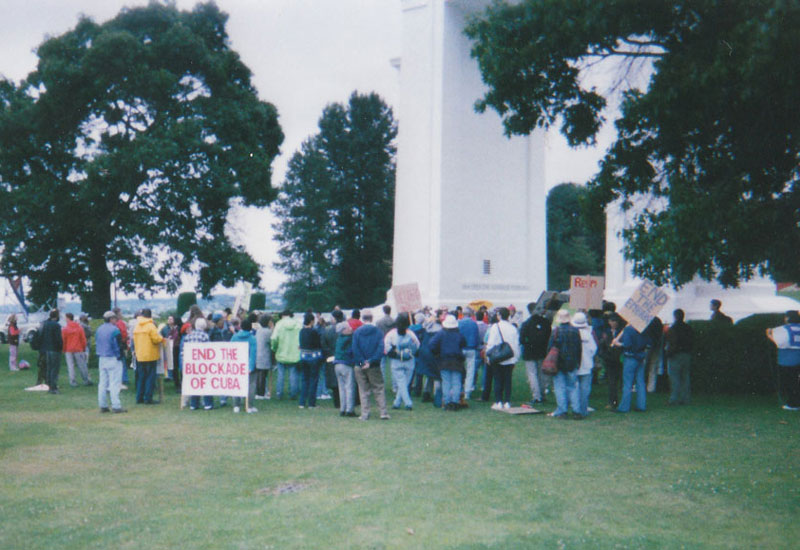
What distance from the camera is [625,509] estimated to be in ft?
25.5

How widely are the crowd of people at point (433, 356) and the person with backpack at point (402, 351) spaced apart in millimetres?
20

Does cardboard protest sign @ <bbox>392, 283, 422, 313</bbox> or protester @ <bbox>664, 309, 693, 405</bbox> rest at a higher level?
cardboard protest sign @ <bbox>392, 283, 422, 313</bbox>

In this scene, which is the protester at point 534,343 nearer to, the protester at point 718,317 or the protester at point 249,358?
the protester at point 718,317

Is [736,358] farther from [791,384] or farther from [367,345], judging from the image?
[367,345]

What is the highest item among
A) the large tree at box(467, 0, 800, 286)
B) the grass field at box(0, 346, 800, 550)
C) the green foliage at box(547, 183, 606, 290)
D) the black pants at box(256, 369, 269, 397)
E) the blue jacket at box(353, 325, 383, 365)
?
the green foliage at box(547, 183, 606, 290)

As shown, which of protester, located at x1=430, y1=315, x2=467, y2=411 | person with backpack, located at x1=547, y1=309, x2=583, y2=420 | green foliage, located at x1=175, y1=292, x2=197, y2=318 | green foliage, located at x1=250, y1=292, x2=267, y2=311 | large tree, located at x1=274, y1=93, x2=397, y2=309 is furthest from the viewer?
large tree, located at x1=274, y1=93, x2=397, y2=309

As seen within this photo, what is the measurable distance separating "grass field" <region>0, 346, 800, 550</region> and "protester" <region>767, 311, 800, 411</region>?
128 centimetres

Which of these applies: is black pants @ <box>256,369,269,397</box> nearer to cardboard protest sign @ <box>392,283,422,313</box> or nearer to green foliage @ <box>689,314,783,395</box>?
cardboard protest sign @ <box>392,283,422,313</box>

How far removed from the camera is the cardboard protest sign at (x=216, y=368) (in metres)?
15.0

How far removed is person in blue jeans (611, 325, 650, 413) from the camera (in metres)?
14.4

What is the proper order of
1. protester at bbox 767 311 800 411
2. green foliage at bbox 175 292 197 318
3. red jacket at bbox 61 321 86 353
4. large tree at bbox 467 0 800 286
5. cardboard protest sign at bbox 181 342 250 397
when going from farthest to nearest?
green foliage at bbox 175 292 197 318
red jacket at bbox 61 321 86 353
cardboard protest sign at bbox 181 342 250 397
protester at bbox 767 311 800 411
large tree at bbox 467 0 800 286

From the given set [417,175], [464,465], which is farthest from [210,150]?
[464,465]

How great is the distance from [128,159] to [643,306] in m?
22.3

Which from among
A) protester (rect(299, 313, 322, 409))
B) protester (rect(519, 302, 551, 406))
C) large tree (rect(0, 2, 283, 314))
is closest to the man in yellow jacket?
protester (rect(299, 313, 322, 409))
